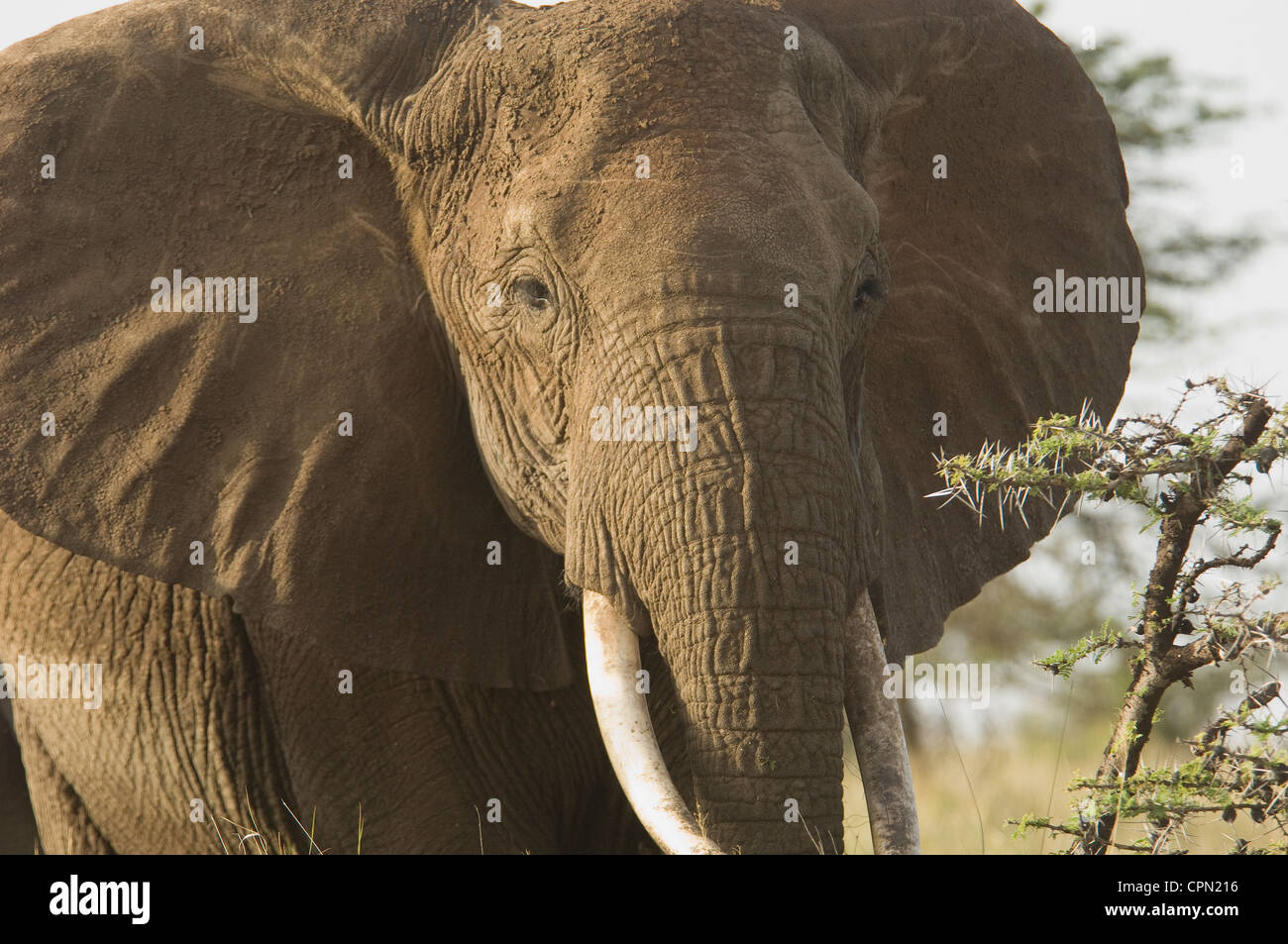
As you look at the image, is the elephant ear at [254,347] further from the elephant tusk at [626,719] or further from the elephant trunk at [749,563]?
the elephant trunk at [749,563]

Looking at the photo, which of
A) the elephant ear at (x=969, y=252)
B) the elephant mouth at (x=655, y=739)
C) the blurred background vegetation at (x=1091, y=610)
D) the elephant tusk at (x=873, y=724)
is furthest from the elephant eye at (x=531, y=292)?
the blurred background vegetation at (x=1091, y=610)

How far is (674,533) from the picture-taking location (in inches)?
158

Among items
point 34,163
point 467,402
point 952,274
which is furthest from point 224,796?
point 952,274

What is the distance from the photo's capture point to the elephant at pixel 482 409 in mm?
4047

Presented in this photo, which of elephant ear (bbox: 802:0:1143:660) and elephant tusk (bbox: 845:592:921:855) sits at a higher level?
elephant ear (bbox: 802:0:1143:660)

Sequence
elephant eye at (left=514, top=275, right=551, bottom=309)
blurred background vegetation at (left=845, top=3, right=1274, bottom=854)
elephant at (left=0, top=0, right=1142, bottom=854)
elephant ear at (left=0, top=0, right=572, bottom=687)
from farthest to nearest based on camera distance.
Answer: blurred background vegetation at (left=845, top=3, right=1274, bottom=854) < elephant ear at (left=0, top=0, right=572, bottom=687) < elephant eye at (left=514, top=275, right=551, bottom=309) < elephant at (left=0, top=0, right=1142, bottom=854)

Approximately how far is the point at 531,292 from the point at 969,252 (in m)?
1.68

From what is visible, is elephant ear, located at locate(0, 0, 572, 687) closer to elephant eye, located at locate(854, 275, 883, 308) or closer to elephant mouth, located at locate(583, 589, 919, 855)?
elephant mouth, located at locate(583, 589, 919, 855)

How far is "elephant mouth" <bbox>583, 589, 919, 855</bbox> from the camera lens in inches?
158

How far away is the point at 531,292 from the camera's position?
14.4ft

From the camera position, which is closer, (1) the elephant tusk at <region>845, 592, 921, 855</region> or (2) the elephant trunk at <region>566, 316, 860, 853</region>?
(2) the elephant trunk at <region>566, 316, 860, 853</region>

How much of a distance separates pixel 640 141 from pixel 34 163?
1.57 m

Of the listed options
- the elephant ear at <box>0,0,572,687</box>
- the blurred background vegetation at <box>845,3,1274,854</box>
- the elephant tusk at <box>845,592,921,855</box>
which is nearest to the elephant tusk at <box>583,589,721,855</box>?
the elephant tusk at <box>845,592,921,855</box>

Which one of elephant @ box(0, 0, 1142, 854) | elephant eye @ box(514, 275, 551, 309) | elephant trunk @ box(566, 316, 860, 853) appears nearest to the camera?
elephant trunk @ box(566, 316, 860, 853)
